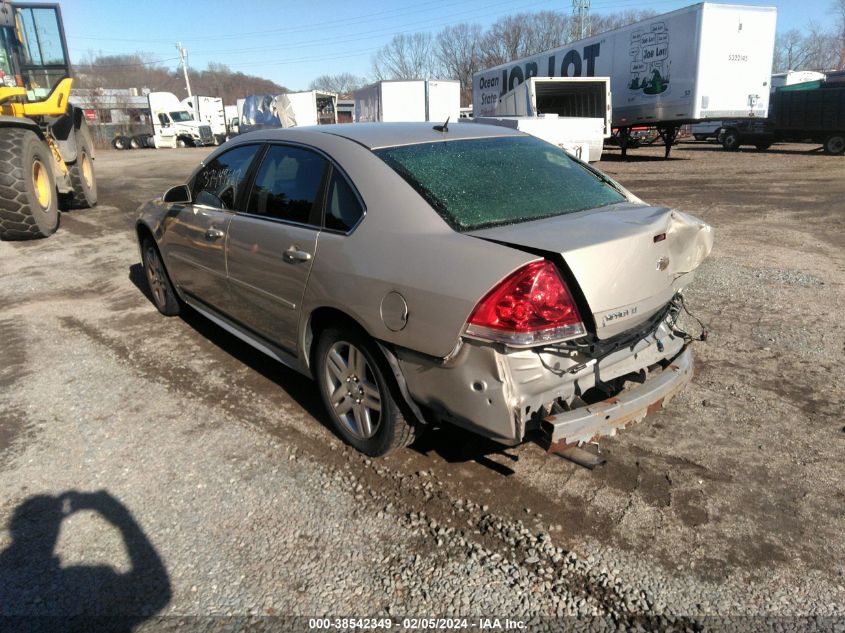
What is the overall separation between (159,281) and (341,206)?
3.09 meters

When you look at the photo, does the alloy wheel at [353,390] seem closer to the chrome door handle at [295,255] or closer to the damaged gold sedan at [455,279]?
the damaged gold sedan at [455,279]

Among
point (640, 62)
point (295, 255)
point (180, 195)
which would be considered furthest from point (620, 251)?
point (640, 62)

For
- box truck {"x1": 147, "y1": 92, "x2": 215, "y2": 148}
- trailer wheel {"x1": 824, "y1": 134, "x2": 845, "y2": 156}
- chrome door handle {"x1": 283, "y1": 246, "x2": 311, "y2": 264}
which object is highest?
box truck {"x1": 147, "y1": 92, "x2": 215, "y2": 148}

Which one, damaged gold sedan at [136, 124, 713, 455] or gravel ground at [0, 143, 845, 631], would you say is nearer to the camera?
gravel ground at [0, 143, 845, 631]

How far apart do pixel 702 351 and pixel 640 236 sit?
2072 mm

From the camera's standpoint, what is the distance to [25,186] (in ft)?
26.2

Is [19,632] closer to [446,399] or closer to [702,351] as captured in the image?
[446,399]

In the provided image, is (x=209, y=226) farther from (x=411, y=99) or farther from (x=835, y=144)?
(x=835, y=144)

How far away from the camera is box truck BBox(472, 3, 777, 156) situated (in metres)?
17.4

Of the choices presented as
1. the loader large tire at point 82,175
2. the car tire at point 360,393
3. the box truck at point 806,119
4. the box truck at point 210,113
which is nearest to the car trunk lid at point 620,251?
the car tire at point 360,393

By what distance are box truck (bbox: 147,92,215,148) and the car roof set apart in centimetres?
3985

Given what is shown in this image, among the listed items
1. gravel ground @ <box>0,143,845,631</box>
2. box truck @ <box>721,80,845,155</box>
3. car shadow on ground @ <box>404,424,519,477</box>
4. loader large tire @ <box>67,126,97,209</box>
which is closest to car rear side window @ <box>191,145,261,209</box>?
gravel ground @ <box>0,143,845,631</box>

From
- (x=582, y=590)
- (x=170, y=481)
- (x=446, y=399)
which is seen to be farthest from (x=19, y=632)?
(x=582, y=590)

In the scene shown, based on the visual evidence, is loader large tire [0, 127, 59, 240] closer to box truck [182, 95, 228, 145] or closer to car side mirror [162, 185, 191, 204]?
car side mirror [162, 185, 191, 204]
